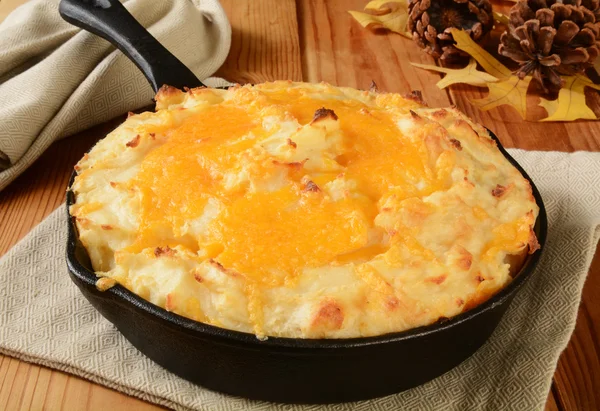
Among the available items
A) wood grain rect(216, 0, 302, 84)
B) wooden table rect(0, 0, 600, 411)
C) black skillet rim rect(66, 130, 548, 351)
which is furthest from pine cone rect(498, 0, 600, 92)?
black skillet rim rect(66, 130, 548, 351)

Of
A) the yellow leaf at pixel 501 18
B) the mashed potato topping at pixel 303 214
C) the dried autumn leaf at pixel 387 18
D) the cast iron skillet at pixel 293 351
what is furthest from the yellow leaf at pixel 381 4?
the cast iron skillet at pixel 293 351

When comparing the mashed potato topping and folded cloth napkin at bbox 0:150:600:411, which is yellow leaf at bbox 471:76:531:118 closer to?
folded cloth napkin at bbox 0:150:600:411

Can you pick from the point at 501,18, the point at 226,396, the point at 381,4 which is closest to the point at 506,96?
the point at 501,18

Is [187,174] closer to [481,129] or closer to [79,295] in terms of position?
[79,295]

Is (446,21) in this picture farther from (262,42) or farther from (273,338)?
(273,338)

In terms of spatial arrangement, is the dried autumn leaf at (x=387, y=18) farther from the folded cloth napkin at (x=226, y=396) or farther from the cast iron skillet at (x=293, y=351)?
the cast iron skillet at (x=293, y=351)

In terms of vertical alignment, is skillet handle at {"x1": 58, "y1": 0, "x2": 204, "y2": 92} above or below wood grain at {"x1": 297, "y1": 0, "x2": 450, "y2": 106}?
above
